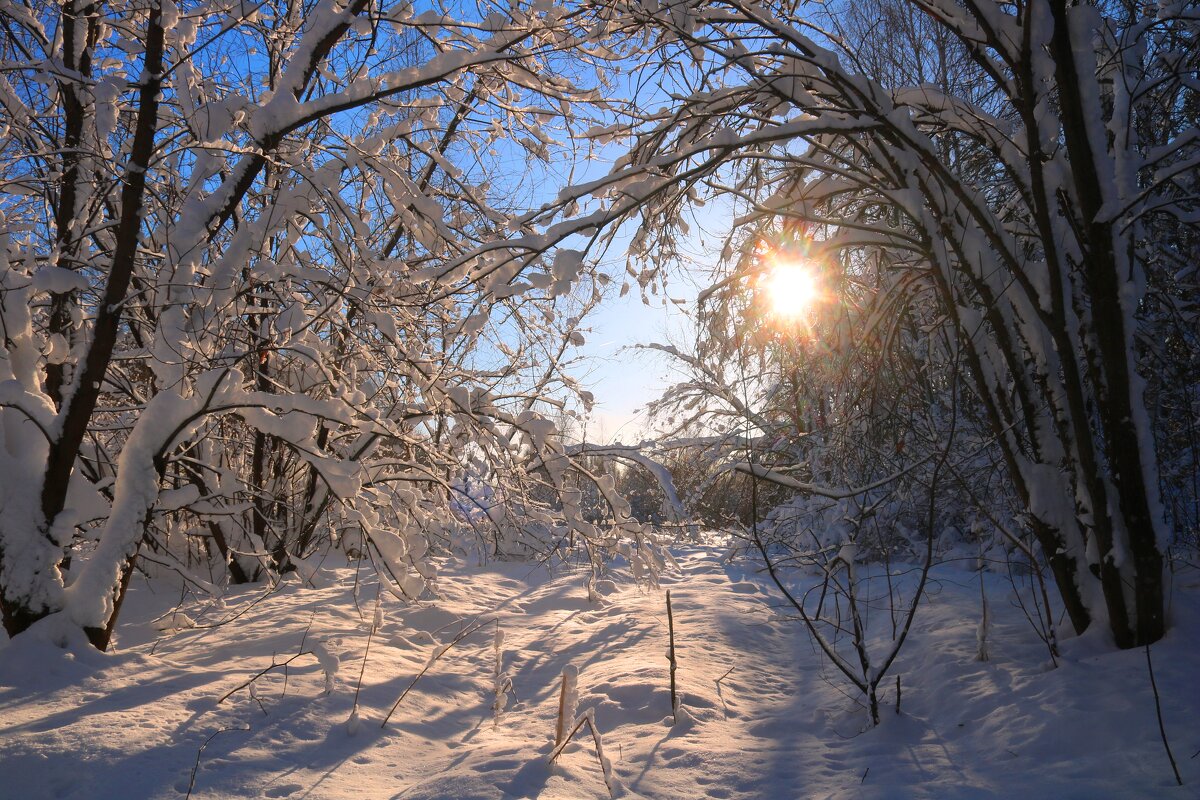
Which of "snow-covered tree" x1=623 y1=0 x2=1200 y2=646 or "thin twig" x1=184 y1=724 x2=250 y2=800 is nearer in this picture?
"thin twig" x1=184 y1=724 x2=250 y2=800

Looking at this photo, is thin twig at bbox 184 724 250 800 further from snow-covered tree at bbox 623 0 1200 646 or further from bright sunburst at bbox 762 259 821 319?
bright sunburst at bbox 762 259 821 319

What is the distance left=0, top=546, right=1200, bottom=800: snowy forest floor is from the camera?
2688 millimetres

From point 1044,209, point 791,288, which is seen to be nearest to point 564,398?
point 791,288

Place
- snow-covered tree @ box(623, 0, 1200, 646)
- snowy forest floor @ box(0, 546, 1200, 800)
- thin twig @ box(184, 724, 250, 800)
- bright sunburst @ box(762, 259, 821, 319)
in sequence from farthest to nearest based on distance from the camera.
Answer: bright sunburst @ box(762, 259, 821, 319) → snow-covered tree @ box(623, 0, 1200, 646) → snowy forest floor @ box(0, 546, 1200, 800) → thin twig @ box(184, 724, 250, 800)

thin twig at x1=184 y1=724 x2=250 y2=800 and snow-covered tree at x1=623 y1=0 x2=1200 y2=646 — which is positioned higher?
snow-covered tree at x1=623 y1=0 x2=1200 y2=646

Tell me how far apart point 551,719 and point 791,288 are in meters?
3.20

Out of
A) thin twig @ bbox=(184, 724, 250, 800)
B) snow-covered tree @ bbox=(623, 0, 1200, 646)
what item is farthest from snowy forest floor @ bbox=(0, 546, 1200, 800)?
snow-covered tree @ bbox=(623, 0, 1200, 646)

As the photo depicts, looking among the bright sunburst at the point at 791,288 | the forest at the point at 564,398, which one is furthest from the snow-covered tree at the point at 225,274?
the bright sunburst at the point at 791,288

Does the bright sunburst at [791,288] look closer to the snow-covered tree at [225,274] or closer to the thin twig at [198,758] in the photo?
the snow-covered tree at [225,274]

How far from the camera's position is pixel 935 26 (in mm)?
8797

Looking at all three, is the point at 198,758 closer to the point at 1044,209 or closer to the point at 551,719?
the point at 551,719

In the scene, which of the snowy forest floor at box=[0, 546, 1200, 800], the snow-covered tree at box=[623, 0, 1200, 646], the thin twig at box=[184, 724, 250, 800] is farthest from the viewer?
the snow-covered tree at box=[623, 0, 1200, 646]

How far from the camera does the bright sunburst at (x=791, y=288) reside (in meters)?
4.58

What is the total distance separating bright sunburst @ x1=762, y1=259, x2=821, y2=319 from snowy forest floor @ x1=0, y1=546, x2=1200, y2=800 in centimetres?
256
